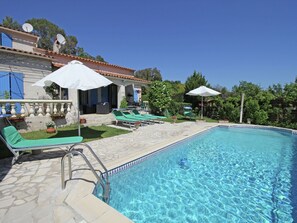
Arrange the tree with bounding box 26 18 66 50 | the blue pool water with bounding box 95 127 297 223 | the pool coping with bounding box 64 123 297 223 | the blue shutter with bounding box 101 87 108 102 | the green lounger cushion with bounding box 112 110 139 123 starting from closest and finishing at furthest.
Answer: the pool coping with bounding box 64 123 297 223 < the blue pool water with bounding box 95 127 297 223 < the green lounger cushion with bounding box 112 110 139 123 < the blue shutter with bounding box 101 87 108 102 < the tree with bounding box 26 18 66 50

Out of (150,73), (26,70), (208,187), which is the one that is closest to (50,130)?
(26,70)

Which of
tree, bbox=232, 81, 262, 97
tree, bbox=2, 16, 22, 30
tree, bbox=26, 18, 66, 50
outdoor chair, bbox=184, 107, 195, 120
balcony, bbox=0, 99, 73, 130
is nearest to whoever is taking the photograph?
balcony, bbox=0, 99, 73, 130

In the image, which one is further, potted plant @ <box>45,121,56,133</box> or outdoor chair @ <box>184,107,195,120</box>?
outdoor chair @ <box>184,107,195,120</box>

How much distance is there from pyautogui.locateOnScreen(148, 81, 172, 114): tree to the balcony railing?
8513mm

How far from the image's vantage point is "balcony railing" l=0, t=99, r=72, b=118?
839 centimetres

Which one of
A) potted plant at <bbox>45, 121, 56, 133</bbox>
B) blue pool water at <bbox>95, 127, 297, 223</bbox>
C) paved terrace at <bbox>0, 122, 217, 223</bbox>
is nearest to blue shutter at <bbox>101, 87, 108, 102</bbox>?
potted plant at <bbox>45, 121, 56, 133</bbox>

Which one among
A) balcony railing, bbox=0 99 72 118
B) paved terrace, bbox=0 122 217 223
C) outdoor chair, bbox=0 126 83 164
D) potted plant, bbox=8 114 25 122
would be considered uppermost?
balcony railing, bbox=0 99 72 118

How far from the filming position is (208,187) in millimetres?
5121

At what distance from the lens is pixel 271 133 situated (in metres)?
13.5

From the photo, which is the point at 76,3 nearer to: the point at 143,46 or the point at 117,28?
the point at 117,28

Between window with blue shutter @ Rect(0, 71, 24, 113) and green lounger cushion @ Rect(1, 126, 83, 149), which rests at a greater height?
window with blue shutter @ Rect(0, 71, 24, 113)

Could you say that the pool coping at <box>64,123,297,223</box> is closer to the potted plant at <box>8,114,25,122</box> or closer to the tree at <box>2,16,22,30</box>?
the potted plant at <box>8,114,25,122</box>

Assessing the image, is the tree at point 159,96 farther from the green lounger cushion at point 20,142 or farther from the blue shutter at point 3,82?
the green lounger cushion at point 20,142

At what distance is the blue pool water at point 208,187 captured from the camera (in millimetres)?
3971
